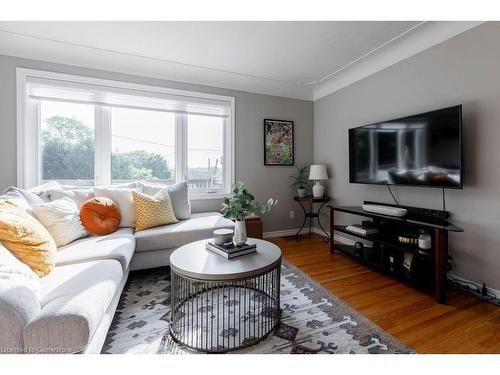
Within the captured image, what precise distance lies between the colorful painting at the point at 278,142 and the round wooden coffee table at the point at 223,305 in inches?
83.8

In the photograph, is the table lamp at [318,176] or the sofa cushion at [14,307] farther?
the table lamp at [318,176]

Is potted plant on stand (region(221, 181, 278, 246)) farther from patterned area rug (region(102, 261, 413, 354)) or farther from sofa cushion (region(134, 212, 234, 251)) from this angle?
sofa cushion (region(134, 212, 234, 251))

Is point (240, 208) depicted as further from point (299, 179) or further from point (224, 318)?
point (299, 179)

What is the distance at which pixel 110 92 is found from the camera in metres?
2.96

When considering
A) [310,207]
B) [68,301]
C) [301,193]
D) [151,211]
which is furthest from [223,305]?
[310,207]

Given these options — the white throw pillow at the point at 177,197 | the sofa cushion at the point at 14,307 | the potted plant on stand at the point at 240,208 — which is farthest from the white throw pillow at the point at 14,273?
the white throw pillow at the point at 177,197

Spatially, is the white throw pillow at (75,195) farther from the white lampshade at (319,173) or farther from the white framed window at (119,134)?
the white lampshade at (319,173)

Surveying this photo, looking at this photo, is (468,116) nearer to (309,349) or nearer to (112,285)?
(309,349)

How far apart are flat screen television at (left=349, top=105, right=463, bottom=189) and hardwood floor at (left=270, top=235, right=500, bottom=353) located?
3.09 feet

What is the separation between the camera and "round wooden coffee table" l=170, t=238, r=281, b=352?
1.42 meters

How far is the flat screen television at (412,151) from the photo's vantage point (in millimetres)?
2006

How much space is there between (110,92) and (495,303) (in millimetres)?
4298

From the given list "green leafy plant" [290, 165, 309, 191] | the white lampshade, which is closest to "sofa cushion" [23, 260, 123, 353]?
the white lampshade
